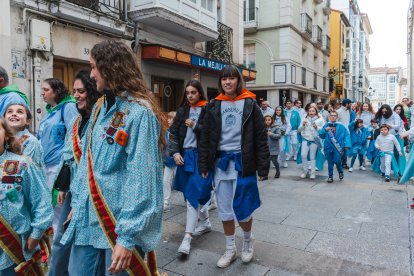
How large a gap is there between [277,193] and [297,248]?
2838mm

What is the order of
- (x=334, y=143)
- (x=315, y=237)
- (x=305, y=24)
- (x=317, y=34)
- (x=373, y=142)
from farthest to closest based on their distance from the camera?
1. (x=317, y=34)
2. (x=305, y=24)
3. (x=373, y=142)
4. (x=334, y=143)
5. (x=315, y=237)

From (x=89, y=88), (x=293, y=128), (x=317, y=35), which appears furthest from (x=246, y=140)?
(x=317, y=35)

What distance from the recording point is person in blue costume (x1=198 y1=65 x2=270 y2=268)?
3.54 metres

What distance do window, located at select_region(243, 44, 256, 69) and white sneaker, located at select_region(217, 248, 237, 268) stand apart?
69.9 feet

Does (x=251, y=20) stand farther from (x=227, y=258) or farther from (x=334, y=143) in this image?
(x=227, y=258)

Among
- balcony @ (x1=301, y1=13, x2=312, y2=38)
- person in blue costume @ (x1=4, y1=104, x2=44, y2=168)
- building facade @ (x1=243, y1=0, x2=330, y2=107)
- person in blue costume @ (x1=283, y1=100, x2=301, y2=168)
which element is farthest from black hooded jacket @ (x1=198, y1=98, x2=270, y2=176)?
balcony @ (x1=301, y1=13, x2=312, y2=38)

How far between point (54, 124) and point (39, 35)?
5.30 meters

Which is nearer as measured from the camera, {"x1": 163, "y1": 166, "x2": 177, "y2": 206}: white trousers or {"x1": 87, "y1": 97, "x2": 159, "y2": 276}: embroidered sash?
{"x1": 87, "y1": 97, "x2": 159, "y2": 276}: embroidered sash

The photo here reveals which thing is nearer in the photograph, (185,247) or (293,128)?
(185,247)

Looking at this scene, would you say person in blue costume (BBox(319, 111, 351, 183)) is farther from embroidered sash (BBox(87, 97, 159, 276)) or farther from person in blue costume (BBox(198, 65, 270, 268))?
embroidered sash (BBox(87, 97, 159, 276))

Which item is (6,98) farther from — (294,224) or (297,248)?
(294,224)

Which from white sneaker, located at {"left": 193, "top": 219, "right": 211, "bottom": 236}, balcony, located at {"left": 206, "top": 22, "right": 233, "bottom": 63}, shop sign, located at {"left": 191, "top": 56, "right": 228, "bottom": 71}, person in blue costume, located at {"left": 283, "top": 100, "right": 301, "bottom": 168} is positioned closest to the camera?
white sneaker, located at {"left": 193, "top": 219, "right": 211, "bottom": 236}

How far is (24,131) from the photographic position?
3014 millimetres

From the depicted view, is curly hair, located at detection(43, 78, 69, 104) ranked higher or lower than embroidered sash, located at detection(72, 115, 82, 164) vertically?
higher
